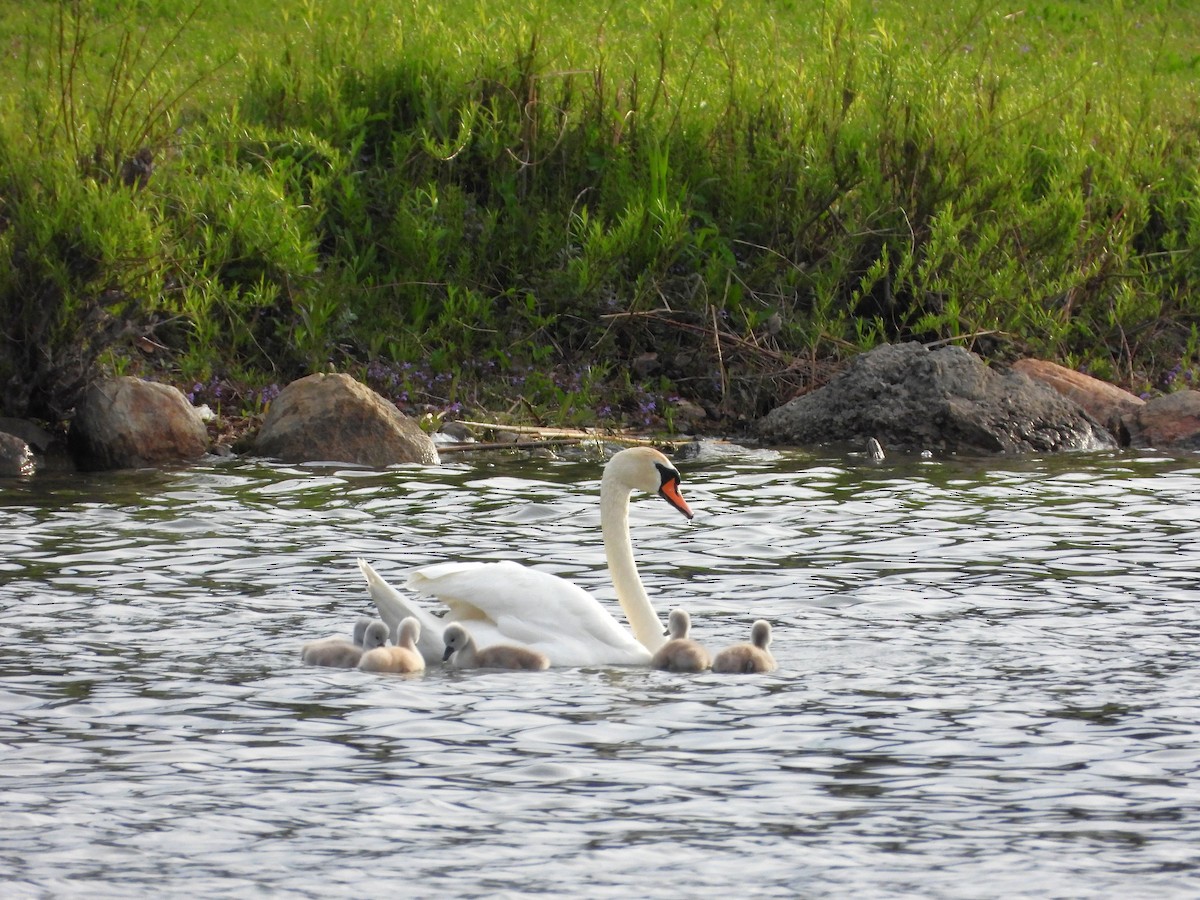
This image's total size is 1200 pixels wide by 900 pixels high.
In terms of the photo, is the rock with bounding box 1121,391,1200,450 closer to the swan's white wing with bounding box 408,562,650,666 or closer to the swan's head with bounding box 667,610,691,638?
the swan's head with bounding box 667,610,691,638

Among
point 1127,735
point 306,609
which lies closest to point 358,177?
point 306,609

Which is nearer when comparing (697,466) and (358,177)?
(697,466)

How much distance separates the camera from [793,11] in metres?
23.6

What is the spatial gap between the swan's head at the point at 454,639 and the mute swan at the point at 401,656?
0.34ft

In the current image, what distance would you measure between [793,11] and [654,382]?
36.0ft

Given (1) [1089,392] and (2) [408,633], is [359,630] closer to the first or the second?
(2) [408,633]

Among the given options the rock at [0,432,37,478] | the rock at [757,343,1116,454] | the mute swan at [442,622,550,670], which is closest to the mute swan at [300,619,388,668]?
the mute swan at [442,622,550,670]

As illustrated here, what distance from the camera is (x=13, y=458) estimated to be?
1145cm

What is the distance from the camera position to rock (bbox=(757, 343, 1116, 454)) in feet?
42.2

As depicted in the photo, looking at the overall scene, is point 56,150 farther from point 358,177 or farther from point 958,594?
point 958,594

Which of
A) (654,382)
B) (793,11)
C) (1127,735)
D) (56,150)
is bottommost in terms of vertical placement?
(1127,735)

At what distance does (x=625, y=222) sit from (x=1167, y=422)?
412 cm

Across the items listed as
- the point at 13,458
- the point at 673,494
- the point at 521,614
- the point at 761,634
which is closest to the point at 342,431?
the point at 13,458

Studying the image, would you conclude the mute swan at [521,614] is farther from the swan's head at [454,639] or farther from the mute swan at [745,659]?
the mute swan at [745,659]
